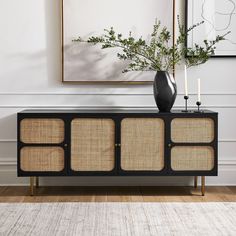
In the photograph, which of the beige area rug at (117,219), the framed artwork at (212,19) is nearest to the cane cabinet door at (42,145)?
the beige area rug at (117,219)

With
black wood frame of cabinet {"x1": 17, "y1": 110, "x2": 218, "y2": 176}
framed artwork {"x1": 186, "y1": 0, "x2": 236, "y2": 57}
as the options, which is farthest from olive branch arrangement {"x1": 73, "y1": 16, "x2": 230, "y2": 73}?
black wood frame of cabinet {"x1": 17, "y1": 110, "x2": 218, "y2": 176}

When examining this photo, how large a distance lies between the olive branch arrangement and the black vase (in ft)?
0.38

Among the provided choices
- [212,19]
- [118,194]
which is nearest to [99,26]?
[212,19]

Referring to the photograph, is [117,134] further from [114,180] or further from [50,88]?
[50,88]

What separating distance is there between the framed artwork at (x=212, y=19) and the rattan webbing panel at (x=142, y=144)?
71cm

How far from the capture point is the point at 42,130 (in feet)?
11.9

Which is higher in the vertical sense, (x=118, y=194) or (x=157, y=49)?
(x=157, y=49)

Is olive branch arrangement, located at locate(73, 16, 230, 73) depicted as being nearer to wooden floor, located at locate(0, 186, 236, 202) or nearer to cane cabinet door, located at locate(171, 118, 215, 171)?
cane cabinet door, located at locate(171, 118, 215, 171)

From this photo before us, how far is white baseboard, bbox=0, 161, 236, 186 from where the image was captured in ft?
13.2

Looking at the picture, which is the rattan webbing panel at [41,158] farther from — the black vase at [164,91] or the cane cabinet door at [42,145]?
the black vase at [164,91]

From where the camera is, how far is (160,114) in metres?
3.64

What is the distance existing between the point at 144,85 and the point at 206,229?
4.48 ft

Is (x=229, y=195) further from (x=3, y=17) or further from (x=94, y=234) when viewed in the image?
(x=3, y=17)

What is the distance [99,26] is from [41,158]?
0.99 meters
